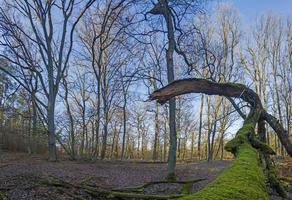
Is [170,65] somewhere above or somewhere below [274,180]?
above

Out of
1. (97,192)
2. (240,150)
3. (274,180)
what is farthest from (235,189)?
(97,192)

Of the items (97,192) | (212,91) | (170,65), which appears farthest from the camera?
(170,65)

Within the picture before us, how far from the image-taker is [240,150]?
4.21 metres

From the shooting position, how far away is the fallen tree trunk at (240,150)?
73.5 inches

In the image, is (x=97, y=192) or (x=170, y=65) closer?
(x=97, y=192)

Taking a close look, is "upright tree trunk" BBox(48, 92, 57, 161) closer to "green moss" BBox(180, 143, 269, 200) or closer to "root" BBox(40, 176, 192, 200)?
"root" BBox(40, 176, 192, 200)

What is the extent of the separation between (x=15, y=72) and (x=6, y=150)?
6.40m

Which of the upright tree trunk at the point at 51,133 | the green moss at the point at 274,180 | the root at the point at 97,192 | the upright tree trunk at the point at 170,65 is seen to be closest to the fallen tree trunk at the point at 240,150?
the green moss at the point at 274,180

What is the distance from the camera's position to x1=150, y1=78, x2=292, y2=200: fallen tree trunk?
6.12 feet

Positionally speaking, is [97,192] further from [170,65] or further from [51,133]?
[51,133]

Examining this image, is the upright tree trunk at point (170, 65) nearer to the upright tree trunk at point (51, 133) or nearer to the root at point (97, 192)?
Result: the root at point (97, 192)

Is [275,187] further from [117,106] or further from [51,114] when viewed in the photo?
[117,106]

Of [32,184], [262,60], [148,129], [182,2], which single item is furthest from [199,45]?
[148,129]

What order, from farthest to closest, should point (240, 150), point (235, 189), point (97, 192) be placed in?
point (97, 192), point (240, 150), point (235, 189)
